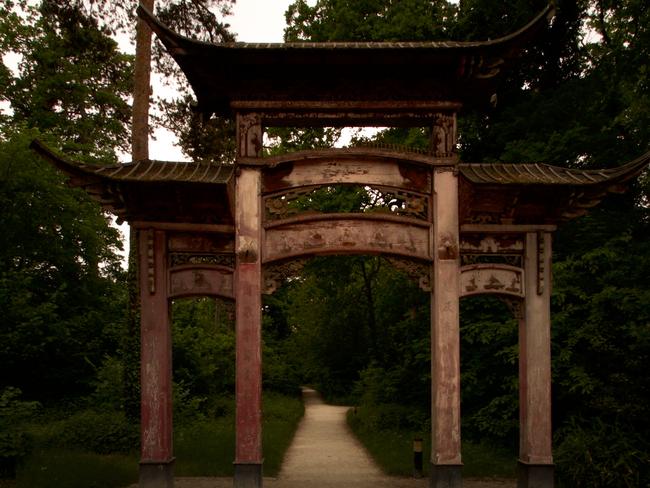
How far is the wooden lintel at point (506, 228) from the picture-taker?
914 cm

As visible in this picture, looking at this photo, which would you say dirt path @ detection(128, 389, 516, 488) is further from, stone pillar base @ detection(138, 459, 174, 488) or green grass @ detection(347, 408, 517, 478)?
stone pillar base @ detection(138, 459, 174, 488)

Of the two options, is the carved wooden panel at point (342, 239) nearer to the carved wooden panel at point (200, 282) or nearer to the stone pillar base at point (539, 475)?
the carved wooden panel at point (200, 282)

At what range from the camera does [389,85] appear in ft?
29.2

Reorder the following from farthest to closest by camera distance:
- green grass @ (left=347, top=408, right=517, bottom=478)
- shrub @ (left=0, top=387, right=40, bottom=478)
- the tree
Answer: the tree
green grass @ (left=347, top=408, right=517, bottom=478)
shrub @ (left=0, top=387, right=40, bottom=478)

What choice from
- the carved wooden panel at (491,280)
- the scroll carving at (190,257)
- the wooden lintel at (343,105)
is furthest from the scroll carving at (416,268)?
the scroll carving at (190,257)

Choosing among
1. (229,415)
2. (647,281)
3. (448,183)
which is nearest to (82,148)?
(229,415)

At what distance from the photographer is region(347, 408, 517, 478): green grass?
12188 mm

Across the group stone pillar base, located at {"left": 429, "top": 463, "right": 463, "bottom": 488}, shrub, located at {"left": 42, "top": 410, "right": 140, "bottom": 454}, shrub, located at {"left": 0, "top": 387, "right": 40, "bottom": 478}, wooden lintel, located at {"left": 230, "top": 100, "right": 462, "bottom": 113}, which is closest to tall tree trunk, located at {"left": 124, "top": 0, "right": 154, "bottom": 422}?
shrub, located at {"left": 42, "top": 410, "right": 140, "bottom": 454}

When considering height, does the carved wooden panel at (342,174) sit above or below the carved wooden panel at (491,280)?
above

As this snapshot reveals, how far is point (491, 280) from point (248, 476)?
434 centimetres

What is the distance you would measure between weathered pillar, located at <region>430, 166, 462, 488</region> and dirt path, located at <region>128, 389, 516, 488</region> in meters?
2.51

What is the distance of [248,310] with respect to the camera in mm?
8648

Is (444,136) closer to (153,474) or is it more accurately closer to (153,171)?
(153,171)

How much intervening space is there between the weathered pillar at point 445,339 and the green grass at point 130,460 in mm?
4718
